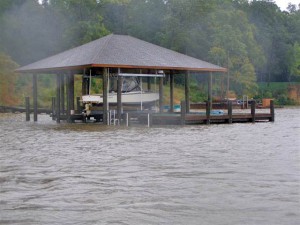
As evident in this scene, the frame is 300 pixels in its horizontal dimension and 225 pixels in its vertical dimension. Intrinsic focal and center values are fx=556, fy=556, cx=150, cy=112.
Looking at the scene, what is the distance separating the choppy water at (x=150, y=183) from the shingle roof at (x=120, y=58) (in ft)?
33.4

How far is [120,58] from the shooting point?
92.8 ft

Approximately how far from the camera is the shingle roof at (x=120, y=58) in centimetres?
2773

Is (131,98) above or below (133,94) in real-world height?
below

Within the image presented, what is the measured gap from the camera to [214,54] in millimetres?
64125

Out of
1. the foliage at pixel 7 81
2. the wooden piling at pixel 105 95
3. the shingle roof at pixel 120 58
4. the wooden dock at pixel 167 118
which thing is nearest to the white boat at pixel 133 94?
the wooden dock at pixel 167 118

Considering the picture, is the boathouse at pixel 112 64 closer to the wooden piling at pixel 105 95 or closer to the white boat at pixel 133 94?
the wooden piling at pixel 105 95

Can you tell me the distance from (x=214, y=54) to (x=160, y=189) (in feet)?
182

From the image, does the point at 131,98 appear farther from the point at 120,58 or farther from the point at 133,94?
the point at 120,58

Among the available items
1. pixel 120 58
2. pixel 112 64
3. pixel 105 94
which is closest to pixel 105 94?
pixel 105 94

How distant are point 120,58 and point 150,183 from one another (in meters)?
18.4

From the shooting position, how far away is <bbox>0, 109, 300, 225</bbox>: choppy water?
25.9 feet

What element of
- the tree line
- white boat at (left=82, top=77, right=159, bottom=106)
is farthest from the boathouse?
the tree line

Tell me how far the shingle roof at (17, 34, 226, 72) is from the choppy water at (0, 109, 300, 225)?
33.4 ft

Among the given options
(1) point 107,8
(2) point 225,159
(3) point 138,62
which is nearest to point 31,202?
(2) point 225,159
